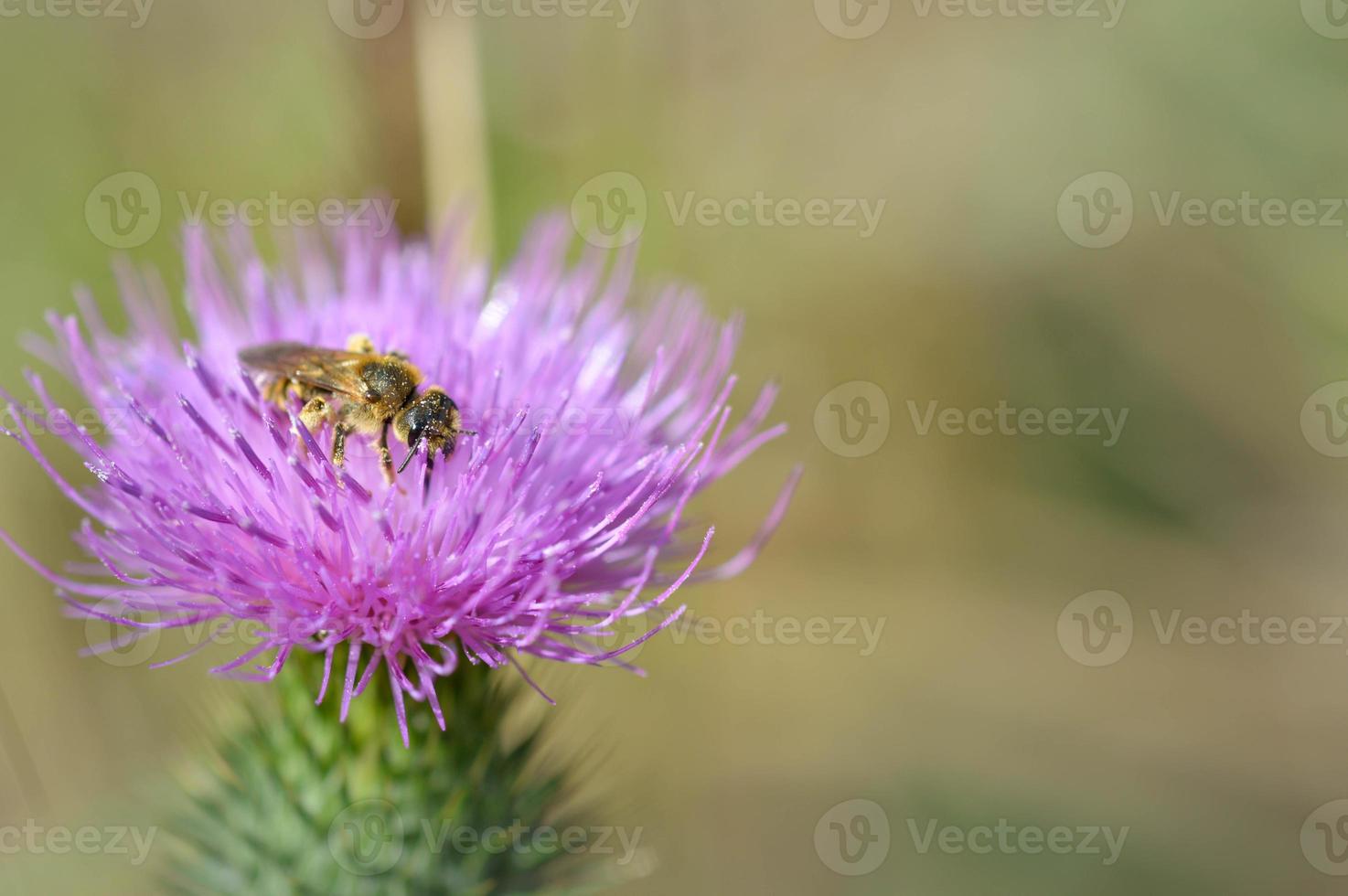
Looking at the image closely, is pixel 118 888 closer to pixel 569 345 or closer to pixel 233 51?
pixel 569 345

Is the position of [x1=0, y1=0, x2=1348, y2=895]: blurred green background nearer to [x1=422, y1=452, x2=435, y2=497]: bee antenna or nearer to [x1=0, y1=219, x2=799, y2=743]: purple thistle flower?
[x1=0, y1=219, x2=799, y2=743]: purple thistle flower

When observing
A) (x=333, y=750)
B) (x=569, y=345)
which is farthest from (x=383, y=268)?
(x=333, y=750)

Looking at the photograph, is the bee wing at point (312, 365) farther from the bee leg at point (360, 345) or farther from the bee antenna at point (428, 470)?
the bee antenna at point (428, 470)

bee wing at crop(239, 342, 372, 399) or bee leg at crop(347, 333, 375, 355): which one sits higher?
bee leg at crop(347, 333, 375, 355)

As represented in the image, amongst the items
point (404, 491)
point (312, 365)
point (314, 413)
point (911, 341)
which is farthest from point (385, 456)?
point (911, 341)

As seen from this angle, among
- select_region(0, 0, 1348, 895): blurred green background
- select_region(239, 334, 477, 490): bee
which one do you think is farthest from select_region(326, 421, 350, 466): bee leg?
select_region(0, 0, 1348, 895): blurred green background

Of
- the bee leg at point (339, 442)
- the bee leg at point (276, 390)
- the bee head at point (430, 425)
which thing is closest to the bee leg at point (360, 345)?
the bee leg at point (276, 390)

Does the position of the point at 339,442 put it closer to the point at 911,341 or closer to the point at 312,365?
the point at 312,365

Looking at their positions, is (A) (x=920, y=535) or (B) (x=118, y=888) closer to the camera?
(B) (x=118, y=888)
